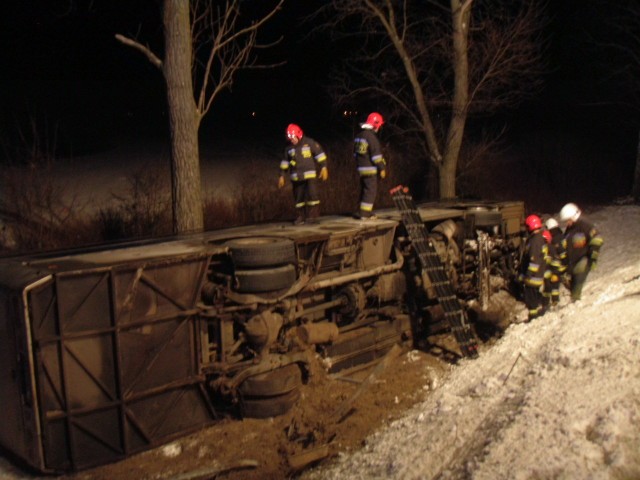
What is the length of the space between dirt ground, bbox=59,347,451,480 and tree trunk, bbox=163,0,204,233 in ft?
11.4

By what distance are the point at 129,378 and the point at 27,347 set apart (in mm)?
1019

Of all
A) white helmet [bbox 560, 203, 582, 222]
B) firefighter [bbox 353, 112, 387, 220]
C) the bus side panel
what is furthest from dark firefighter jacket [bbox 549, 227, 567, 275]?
the bus side panel

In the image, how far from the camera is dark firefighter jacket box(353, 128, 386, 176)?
9.84 metres

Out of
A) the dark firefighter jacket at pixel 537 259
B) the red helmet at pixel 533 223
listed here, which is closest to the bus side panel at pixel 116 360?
the dark firefighter jacket at pixel 537 259

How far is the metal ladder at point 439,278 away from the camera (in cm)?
877

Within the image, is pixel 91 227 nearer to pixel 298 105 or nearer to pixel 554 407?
pixel 554 407

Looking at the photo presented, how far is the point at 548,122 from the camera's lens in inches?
1384

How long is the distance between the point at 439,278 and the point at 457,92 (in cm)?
770

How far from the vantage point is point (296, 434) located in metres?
6.79

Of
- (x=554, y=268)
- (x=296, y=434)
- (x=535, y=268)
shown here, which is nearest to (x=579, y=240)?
(x=554, y=268)

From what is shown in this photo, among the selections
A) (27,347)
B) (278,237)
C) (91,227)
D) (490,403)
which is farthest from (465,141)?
(27,347)

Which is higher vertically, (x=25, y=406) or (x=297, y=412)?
(x=25, y=406)

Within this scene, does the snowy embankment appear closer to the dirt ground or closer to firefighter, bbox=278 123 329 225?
the dirt ground

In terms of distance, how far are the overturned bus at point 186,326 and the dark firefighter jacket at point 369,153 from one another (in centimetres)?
74
